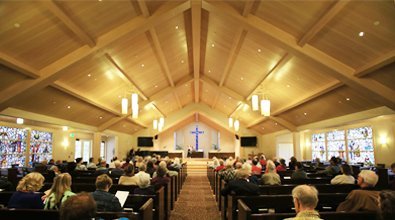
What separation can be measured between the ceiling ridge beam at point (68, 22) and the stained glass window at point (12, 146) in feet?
19.7

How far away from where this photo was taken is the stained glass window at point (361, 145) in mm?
10859

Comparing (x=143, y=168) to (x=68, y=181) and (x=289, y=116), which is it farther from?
(x=289, y=116)

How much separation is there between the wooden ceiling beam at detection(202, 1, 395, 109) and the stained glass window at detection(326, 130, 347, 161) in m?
6.37

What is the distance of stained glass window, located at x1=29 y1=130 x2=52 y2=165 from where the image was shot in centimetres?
1182

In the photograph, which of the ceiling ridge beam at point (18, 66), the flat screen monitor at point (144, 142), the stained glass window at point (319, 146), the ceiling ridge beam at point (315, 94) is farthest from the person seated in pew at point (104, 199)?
the flat screen monitor at point (144, 142)

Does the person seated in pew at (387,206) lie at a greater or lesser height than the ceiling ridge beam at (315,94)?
lesser

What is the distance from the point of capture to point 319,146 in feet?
49.1

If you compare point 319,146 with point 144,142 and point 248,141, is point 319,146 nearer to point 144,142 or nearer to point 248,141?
point 248,141

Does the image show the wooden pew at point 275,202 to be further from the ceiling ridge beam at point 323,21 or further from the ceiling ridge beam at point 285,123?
the ceiling ridge beam at point 285,123

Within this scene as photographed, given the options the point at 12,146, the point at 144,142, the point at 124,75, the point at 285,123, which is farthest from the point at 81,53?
the point at 144,142

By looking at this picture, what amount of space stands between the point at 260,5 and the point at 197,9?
1830mm

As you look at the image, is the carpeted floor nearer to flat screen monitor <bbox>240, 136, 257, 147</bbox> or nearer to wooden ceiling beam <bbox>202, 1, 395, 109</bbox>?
wooden ceiling beam <bbox>202, 1, 395, 109</bbox>

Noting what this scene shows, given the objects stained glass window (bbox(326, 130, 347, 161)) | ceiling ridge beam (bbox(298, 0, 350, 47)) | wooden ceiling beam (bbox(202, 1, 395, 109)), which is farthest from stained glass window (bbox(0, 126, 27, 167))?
stained glass window (bbox(326, 130, 347, 161))

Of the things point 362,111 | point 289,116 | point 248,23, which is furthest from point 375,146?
point 248,23
